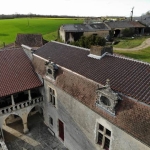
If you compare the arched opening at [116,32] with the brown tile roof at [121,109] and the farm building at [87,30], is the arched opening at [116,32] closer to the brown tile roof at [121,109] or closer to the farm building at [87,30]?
the farm building at [87,30]

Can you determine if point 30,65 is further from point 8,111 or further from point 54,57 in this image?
point 8,111

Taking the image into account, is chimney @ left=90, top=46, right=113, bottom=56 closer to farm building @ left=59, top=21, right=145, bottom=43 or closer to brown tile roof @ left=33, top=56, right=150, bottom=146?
brown tile roof @ left=33, top=56, right=150, bottom=146

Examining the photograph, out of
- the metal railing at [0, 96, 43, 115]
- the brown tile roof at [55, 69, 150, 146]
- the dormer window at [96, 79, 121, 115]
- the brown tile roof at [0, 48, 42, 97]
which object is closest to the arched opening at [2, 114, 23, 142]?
the metal railing at [0, 96, 43, 115]

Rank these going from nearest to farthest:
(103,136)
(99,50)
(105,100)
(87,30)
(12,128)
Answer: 1. (105,100)
2. (103,136)
3. (99,50)
4. (12,128)
5. (87,30)

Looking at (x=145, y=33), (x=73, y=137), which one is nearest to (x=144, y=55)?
(x=73, y=137)

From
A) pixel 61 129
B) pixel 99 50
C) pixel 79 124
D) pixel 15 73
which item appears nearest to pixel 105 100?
pixel 79 124

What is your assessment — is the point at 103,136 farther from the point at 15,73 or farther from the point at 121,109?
the point at 15,73
